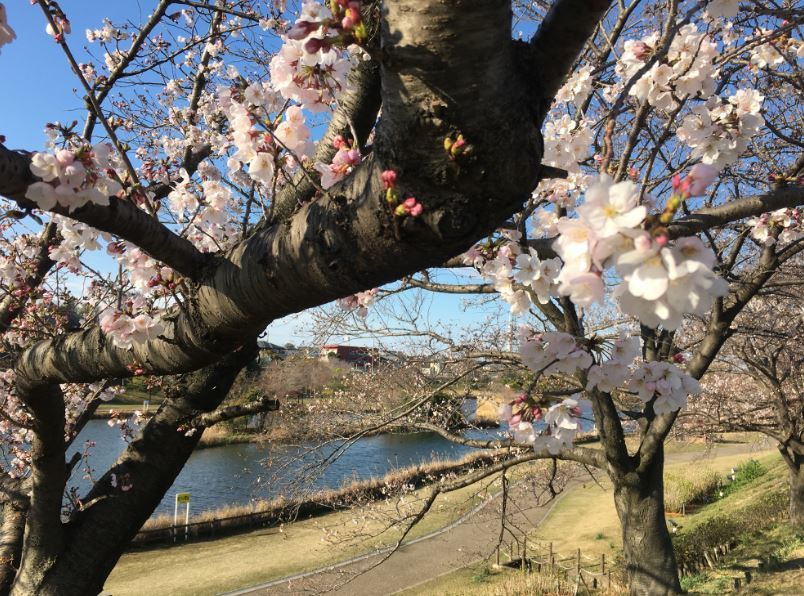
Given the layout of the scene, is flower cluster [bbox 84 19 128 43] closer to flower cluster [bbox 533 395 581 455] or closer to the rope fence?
flower cluster [bbox 533 395 581 455]

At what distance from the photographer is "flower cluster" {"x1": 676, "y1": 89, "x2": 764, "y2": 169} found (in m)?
2.24

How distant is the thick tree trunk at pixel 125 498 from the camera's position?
8.41 feet

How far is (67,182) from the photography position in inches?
49.9

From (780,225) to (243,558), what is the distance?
36.0ft

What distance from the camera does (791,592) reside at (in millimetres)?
4887

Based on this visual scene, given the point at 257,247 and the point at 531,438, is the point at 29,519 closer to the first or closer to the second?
the point at 257,247

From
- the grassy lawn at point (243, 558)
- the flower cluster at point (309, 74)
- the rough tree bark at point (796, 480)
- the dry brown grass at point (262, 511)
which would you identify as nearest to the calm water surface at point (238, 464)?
the dry brown grass at point (262, 511)

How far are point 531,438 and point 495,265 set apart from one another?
819 millimetres

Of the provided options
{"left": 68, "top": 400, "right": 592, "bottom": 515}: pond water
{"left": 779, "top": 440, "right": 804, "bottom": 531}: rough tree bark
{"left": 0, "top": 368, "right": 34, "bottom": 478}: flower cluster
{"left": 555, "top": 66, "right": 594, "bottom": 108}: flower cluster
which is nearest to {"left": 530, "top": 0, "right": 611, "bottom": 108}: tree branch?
{"left": 555, "top": 66, "right": 594, "bottom": 108}: flower cluster

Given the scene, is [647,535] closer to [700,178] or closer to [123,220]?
[700,178]

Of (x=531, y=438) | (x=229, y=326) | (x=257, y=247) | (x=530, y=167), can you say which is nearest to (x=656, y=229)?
(x=530, y=167)

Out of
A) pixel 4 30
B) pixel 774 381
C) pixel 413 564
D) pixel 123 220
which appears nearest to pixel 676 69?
pixel 123 220

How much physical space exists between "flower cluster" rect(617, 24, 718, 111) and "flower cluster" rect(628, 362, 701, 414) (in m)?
1.25

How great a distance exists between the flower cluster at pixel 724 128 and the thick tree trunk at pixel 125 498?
2362mm
